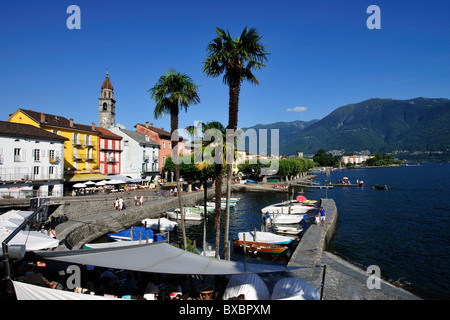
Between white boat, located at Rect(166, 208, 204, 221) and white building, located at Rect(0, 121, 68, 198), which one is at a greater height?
white building, located at Rect(0, 121, 68, 198)

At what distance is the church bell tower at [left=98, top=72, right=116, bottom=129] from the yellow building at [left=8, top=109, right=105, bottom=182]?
590 inches

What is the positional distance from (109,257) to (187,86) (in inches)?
489

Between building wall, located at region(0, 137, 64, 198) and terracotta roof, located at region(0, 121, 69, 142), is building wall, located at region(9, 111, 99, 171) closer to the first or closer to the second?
terracotta roof, located at region(0, 121, 69, 142)

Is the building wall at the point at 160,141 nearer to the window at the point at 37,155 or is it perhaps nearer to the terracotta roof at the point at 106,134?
the terracotta roof at the point at 106,134

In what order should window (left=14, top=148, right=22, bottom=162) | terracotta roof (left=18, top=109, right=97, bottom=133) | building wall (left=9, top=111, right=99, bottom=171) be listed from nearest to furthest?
1. window (left=14, top=148, right=22, bottom=162)
2. terracotta roof (left=18, top=109, right=97, bottom=133)
3. building wall (left=9, top=111, right=99, bottom=171)

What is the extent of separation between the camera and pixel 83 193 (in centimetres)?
4038

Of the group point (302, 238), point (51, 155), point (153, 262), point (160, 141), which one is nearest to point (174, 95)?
point (153, 262)

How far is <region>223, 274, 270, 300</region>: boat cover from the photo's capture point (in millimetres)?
10234

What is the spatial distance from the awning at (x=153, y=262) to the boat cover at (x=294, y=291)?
901mm

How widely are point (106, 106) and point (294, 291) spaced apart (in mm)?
68896

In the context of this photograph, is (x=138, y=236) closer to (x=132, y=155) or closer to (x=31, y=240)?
(x=31, y=240)

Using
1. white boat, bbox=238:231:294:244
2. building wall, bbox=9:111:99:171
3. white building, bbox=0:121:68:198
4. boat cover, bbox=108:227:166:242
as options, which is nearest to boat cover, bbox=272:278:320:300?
white boat, bbox=238:231:294:244

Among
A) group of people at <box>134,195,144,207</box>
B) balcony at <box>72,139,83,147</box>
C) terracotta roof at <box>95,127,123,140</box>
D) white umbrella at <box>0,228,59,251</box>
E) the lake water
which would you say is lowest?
the lake water

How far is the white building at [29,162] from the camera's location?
3216 centimetres
